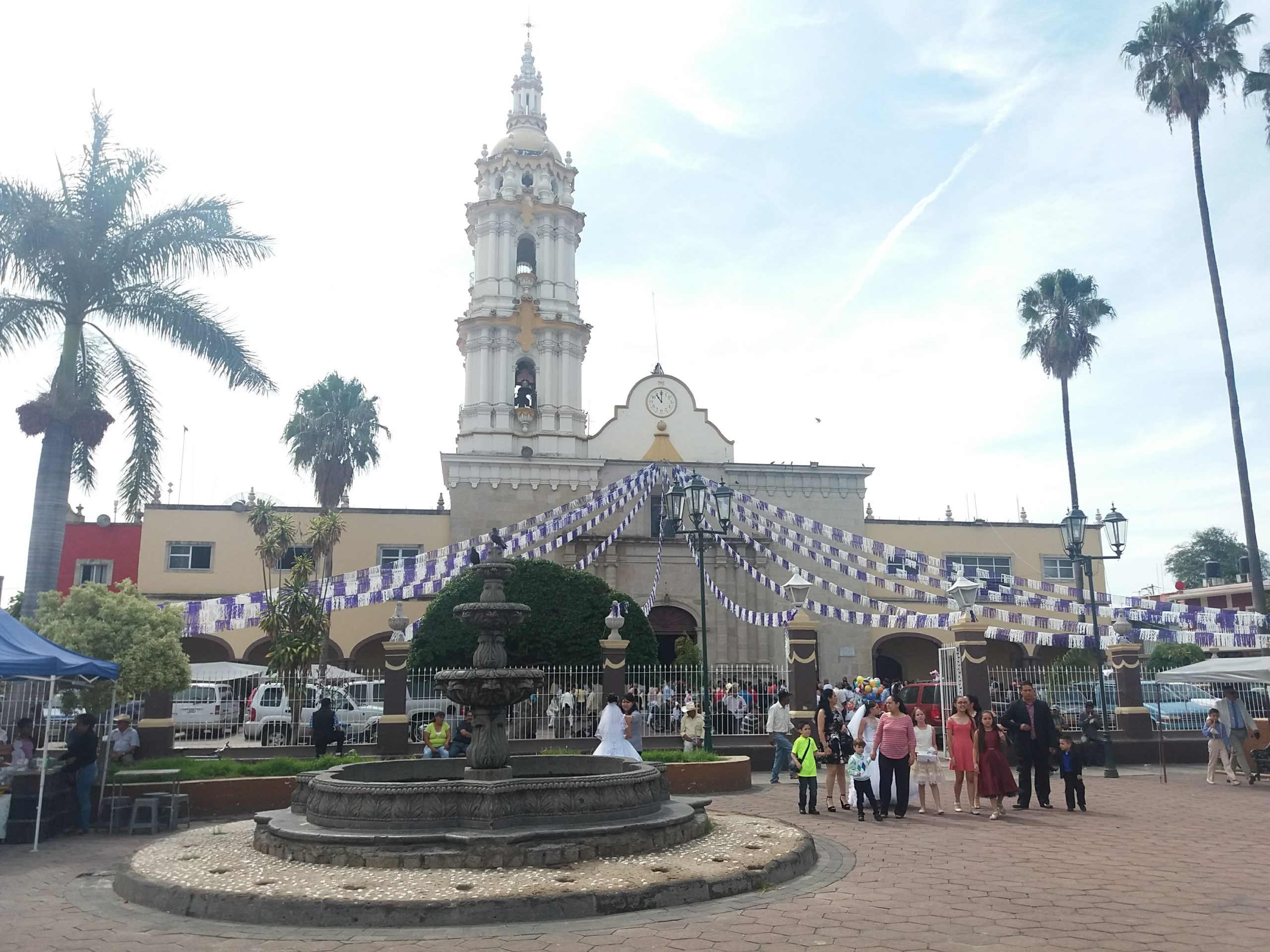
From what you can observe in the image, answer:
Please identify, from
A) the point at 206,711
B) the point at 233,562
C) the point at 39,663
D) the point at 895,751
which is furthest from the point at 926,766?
the point at 233,562

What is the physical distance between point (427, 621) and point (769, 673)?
31.0ft

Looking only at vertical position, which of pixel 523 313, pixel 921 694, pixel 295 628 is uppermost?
pixel 523 313

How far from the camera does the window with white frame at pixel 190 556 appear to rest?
109ft

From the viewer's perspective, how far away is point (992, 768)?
39.4 feet

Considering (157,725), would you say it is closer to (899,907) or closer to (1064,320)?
(899,907)

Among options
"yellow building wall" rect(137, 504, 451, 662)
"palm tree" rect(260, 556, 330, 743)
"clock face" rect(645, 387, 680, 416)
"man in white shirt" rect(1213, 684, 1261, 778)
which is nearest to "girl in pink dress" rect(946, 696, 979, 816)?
"man in white shirt" rect(1213, 684, 1261, 778)

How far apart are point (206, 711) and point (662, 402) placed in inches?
755

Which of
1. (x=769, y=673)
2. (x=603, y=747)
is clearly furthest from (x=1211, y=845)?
(x=769, y=673)

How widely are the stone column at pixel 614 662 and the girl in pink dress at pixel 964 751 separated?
8.20m

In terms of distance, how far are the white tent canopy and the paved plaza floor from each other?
539 centimetres

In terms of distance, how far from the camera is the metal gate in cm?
1948

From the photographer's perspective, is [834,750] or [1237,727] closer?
[834,750]

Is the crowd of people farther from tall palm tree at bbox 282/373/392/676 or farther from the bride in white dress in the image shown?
tall palm tree at bbox 282/373/392/676

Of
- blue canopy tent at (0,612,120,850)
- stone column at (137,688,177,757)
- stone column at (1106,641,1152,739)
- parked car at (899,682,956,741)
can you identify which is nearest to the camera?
blue canopy tent at (0,612,120,850)
